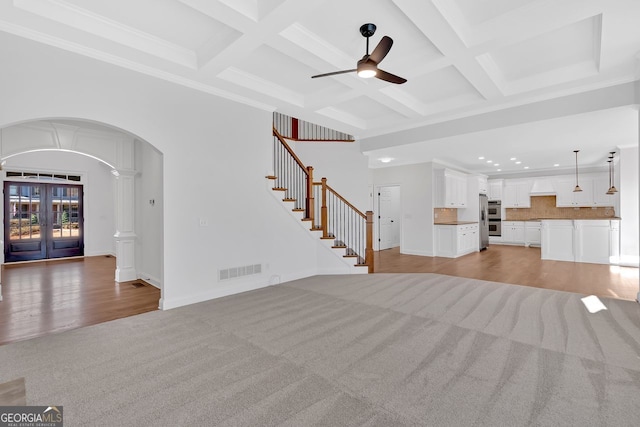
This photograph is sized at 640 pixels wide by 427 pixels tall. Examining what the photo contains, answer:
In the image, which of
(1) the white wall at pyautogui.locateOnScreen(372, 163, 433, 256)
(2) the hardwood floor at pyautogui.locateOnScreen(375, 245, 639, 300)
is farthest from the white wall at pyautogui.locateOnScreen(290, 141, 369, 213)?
(1) the white wall at pyautogui.locateOnScreen(372, 163, 433, 256)

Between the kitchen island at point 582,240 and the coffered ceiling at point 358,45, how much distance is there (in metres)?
2.96

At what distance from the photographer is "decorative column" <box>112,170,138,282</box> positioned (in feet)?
18.5

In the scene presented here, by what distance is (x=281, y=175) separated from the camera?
6184 millimetres

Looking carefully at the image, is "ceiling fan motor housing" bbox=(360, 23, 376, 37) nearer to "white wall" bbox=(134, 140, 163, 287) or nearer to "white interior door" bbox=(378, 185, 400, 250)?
"white wall" bbox=(134, 140, 163, 287)

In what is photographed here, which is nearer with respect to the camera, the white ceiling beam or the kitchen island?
the white ceiling beam

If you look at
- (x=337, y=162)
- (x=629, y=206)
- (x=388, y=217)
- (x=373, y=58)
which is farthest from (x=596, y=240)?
(x=373, y=58)

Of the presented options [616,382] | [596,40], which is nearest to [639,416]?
[616,382]

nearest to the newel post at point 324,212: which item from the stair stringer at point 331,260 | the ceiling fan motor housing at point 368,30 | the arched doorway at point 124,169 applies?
the stair stringer at point 331,260

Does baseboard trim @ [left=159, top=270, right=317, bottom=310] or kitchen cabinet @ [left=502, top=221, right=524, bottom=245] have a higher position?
kitchen cabinet @ [left=502, top=221, right=524, bottom=245]

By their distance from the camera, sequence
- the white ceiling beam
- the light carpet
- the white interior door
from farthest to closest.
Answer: the white interior door, the white ceiling beam, the light carpet

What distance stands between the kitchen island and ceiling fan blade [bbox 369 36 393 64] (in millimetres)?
7642

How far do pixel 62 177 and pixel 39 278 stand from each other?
410 cm

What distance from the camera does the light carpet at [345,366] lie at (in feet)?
6.30

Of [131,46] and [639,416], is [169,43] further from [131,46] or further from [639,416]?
[639,416]
